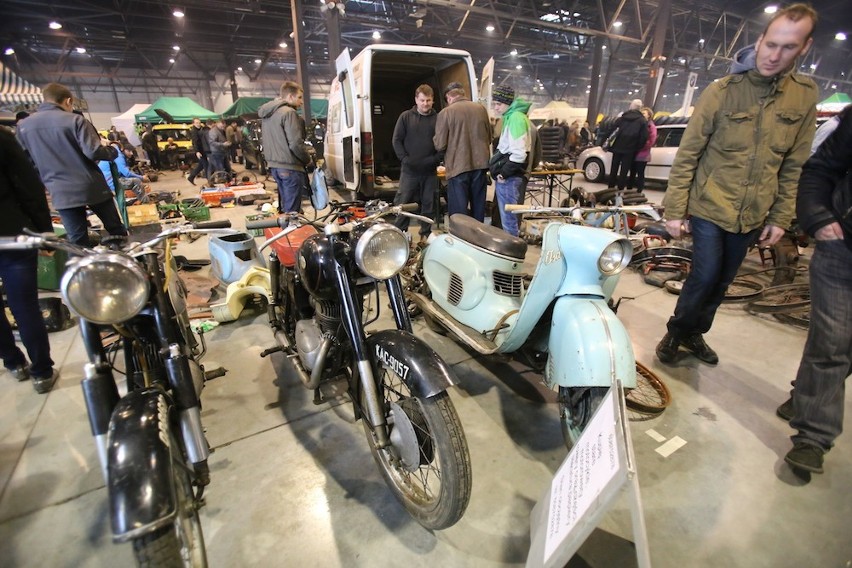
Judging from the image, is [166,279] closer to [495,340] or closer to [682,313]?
[495,340]

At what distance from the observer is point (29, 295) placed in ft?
7.39

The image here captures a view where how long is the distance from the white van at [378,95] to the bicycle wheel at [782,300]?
3.92 m

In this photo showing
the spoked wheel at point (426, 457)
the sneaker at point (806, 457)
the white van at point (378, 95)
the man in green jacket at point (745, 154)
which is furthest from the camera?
the white van at point (378, 95)

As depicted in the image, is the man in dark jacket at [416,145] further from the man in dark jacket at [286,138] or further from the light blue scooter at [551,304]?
the light blue scooter at [551,304]

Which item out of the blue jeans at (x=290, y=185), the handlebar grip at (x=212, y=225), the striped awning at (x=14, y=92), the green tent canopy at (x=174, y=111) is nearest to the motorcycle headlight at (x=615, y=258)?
the handlebar grip at (x=212, y=225)

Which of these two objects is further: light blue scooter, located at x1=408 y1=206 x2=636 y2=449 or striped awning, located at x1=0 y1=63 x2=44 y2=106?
striped awning, located at x1=0 y1=63 x2=44 y2=106

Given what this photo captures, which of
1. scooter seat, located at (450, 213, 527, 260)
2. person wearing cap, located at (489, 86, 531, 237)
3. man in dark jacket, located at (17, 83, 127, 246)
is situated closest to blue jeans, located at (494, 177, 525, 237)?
person wearing cap, located at (489, 86, 531, 237)

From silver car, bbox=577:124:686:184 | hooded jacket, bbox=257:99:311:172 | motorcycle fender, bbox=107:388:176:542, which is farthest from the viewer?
silver car, bbox=577:124:686:184

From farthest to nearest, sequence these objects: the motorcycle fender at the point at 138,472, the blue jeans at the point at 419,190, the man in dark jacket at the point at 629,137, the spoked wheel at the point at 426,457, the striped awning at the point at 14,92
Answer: the striped awning at the point at 14,92, the man in dark jacket at the point at 629,137, the blue jeans at the point at 419,190, the spoked wheel at the point at 426,457, the motorcycle fender at the point at 138,472

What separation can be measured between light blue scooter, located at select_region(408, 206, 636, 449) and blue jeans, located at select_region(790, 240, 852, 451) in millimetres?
753

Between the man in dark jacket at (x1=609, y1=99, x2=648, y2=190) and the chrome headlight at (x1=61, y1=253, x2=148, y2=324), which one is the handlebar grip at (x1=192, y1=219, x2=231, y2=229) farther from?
the man in dark jacket at (x1=609, y1=99, x2=648, y2=190)

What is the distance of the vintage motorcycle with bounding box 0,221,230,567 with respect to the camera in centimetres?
96

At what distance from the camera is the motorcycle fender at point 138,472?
0.92 m

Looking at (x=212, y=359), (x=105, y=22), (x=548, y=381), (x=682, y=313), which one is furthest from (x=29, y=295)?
(x=105, y=22)
